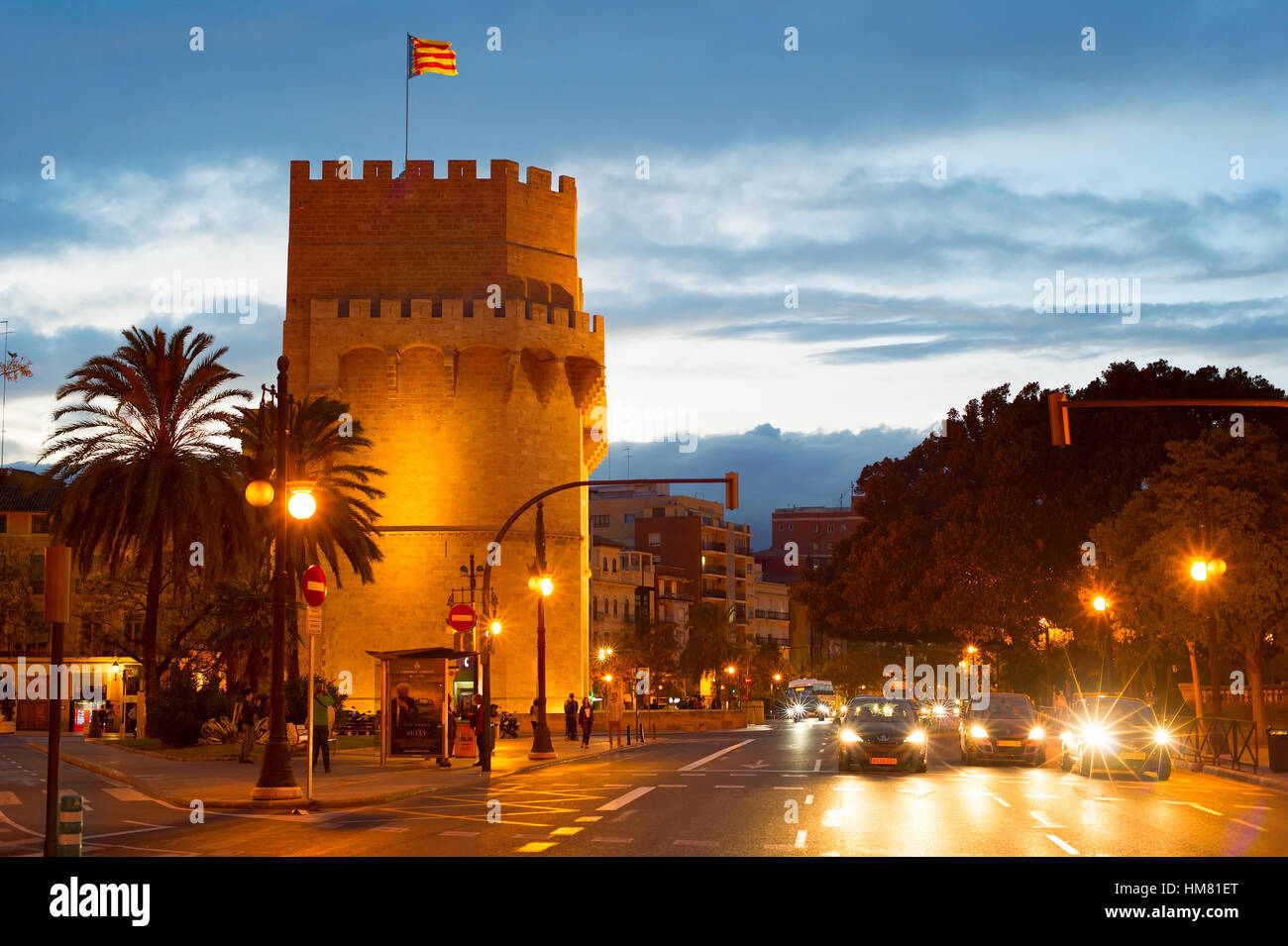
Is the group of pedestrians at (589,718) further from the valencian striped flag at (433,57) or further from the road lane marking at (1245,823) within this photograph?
the road lane marking at (1245,823)

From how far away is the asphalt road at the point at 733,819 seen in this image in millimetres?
15227

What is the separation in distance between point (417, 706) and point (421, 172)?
33.0 m

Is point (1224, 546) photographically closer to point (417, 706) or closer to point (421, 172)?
point (417, 706)

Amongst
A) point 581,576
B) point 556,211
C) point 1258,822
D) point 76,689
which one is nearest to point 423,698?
point 1258,822

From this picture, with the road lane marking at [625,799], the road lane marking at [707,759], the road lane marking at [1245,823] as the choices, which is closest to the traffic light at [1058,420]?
the road lane marking at [1245,823]

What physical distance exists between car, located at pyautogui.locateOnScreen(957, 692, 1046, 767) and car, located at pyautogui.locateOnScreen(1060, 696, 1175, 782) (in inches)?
126

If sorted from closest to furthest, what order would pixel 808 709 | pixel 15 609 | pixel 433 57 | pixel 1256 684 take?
pixel 1256 684
pixel 433 57
pixel 15 609
pixel 808 709

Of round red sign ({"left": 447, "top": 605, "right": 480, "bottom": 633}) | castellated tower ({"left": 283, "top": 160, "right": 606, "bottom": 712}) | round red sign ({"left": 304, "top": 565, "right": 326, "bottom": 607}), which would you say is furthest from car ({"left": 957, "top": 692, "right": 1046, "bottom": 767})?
castellated tower ({"left": 283, "top": 160, "right": 606, "bottom": 712})

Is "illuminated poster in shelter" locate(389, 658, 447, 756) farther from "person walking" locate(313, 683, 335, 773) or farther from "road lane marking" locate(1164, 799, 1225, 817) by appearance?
"road lane marking" locate(1164, 799, 1225, 817)

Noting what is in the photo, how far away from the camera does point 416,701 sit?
3362cm

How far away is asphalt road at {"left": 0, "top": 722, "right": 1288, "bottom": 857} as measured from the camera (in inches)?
599

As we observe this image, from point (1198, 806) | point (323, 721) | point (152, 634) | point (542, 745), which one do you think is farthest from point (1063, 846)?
point (152, 634)

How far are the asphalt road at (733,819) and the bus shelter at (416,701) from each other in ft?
15.9
